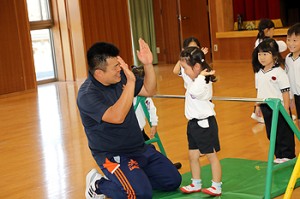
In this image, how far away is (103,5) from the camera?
11680mm

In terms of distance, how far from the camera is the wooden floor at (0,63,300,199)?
4696mm

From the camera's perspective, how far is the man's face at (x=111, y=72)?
3770mm

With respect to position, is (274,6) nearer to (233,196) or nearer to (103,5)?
(103,5)

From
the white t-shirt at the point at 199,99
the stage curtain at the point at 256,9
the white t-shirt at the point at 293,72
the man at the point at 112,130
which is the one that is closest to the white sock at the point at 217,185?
the man at the point at 112,130

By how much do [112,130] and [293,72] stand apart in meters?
1.67

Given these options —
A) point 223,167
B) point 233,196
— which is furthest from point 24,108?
point 233,196

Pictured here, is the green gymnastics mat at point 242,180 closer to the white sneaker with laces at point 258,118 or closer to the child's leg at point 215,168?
the child's leg at point 215,168

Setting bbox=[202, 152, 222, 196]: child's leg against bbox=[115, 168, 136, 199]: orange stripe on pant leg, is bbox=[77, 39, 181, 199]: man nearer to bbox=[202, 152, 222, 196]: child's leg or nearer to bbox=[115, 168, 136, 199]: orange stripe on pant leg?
bbox=[115, 168, 136, 199]: orange stripe on pant leg

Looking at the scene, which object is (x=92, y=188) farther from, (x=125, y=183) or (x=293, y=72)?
(x=293, y=72)

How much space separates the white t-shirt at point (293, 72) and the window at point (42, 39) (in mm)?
7796

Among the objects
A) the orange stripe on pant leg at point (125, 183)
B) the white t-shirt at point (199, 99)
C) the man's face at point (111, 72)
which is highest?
the man's face at point (111, 72)

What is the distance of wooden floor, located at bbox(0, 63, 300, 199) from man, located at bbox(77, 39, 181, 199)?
516 mm

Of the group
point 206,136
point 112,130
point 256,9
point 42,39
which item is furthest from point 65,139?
point 256,9

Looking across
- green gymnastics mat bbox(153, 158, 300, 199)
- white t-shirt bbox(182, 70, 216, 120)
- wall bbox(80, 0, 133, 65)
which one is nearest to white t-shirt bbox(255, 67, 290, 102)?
green gymnastics mat bbox(153, 158, 300, 199)
